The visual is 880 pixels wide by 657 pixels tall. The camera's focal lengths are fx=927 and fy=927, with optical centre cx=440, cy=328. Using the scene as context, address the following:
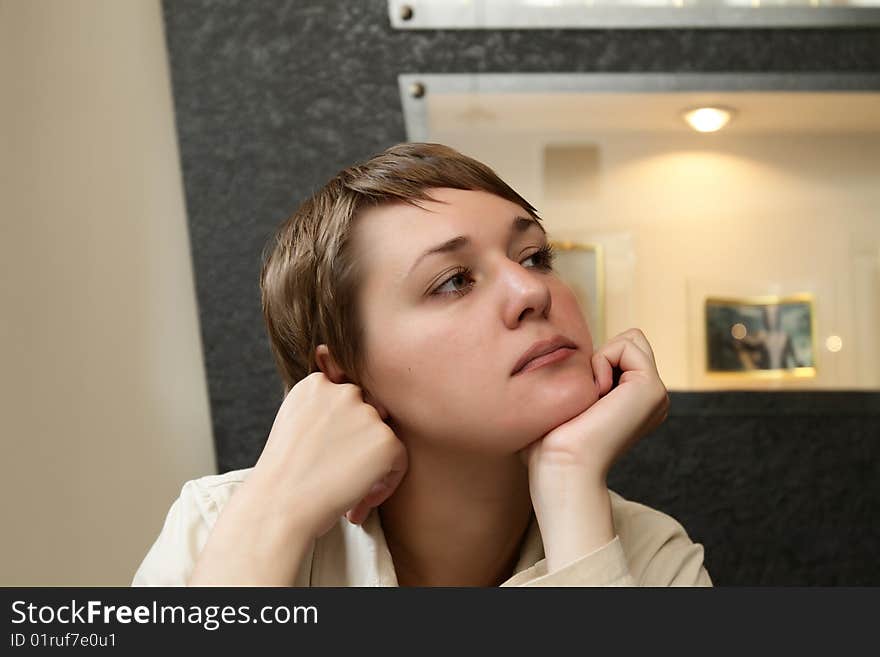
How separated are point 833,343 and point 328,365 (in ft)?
3.00

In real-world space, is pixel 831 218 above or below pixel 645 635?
above

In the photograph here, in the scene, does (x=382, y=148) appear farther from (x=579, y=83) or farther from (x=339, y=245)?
(x=339, y=245)

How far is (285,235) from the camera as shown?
994mm

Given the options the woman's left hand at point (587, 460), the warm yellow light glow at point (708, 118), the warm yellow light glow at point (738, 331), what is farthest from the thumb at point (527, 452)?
the warm yellow light glow at point (708, 118)

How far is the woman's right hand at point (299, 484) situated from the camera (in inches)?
28.7

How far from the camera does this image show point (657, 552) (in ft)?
2.99

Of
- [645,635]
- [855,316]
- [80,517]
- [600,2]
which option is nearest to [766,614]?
[645,635]

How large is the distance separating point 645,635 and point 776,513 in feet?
2.91

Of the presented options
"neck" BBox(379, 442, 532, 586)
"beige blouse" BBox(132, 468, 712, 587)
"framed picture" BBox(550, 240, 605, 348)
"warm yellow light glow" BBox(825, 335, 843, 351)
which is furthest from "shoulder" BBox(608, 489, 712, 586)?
"warm yellow light glow" BBox(825, 335, 843, 351)

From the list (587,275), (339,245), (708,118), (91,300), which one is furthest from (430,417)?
(708,118)

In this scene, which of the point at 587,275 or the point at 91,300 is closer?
the point at 91,300

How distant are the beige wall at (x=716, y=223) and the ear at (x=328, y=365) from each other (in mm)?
628

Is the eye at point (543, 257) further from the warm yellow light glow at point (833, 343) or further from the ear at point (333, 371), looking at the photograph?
the warm yellow light glow at point (833, 343)

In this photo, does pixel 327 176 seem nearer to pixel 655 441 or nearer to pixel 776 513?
pixel 655 441
